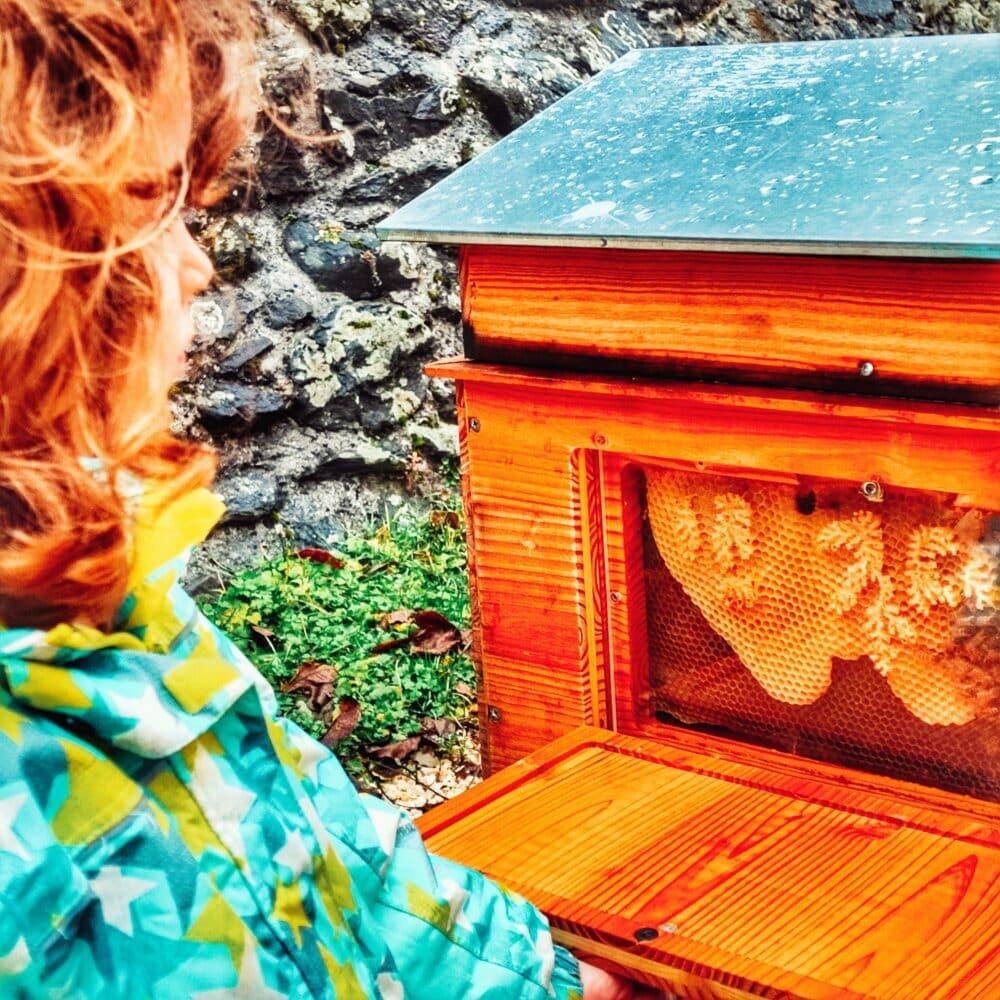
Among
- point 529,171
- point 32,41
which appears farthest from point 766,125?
point 32,41

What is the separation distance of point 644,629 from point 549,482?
19 centimetres

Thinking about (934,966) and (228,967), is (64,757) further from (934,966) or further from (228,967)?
(934,966)

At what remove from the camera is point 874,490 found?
3.87 feet

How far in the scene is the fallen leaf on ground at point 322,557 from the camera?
2.54 m

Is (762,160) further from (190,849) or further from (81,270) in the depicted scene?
(190,849)

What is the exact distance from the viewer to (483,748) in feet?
5.22

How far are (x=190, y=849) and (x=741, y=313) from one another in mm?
666

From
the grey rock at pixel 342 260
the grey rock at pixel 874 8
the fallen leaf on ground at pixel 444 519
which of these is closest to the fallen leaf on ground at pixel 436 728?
the fallen leaf on ground at pixel 444 519

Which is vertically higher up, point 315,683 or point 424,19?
point 424,19

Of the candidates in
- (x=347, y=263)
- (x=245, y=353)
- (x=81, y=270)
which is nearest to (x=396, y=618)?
(x=245, y=353)

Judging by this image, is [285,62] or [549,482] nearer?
[549,482]

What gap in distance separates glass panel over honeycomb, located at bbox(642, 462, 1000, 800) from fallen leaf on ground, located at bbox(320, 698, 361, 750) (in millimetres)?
851

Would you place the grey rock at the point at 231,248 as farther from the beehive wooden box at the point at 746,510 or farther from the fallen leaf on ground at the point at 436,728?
the beehive wooden box at the point at 746,510

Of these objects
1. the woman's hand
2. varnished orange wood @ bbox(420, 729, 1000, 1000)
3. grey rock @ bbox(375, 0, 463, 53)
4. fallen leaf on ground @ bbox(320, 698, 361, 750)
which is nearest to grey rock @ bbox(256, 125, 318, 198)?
grey rock @ bbox(375, 0, 463, 53)
